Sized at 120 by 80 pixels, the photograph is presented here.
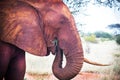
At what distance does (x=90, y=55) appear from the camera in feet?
6.57

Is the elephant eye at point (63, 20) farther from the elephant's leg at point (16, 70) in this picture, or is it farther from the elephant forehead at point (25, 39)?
the elephant's leg at point (16, 70)

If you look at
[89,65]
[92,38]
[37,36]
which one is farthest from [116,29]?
[37,36]

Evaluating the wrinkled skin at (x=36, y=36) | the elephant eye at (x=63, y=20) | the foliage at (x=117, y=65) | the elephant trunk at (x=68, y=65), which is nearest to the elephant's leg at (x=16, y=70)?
the wrinkled skin at (x=36, y=36)

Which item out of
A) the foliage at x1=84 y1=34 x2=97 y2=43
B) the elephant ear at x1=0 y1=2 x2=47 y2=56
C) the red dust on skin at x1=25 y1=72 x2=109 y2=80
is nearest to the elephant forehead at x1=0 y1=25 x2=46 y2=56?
the elephant ear at x1=0 y1=2 x2=47 y2=56

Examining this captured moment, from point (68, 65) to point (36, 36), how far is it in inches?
10.5

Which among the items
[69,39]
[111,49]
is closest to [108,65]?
[111,49]

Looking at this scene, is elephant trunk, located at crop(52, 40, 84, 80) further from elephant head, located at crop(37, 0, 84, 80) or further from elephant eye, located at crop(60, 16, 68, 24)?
elephant eye, located at crop(60, 16, 68, 24)

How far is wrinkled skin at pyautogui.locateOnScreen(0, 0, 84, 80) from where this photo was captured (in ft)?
6.45

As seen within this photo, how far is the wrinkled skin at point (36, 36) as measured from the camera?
1.96 meters

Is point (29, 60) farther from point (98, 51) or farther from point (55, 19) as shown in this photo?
point (98, 51)

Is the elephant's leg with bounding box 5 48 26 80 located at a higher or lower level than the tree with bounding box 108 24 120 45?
lower

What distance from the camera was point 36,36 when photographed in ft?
6.48

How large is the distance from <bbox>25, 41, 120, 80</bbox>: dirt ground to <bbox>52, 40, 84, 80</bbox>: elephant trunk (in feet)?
0.10

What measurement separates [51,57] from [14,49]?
24cm
